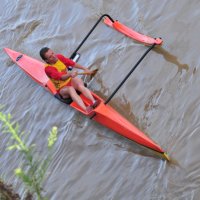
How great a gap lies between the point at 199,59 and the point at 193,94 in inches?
32.0

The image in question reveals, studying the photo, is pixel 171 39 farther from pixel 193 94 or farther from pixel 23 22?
pixel 23 22

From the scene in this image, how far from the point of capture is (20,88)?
810cm

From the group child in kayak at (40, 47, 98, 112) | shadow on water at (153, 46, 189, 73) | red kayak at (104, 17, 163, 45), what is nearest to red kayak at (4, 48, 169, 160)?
child in kayak at (40, 47, 98, 112)

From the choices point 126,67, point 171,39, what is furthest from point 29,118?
point 171,39

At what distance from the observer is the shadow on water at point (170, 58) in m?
6.60

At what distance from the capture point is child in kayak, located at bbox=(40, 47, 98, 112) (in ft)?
21.5

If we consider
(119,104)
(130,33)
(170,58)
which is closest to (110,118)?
(119,104)

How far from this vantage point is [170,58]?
689 centimetres

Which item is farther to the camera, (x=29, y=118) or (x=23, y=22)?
(x=23, y=22)

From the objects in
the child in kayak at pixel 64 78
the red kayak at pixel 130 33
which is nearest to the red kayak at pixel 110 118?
the child in kayak at pixel 64 78

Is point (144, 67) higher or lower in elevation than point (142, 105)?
higher

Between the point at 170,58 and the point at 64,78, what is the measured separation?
1897 mm

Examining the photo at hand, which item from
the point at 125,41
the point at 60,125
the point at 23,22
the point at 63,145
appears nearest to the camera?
the point at 63,145

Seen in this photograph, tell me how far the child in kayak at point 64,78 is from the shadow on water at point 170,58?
1517 mm
